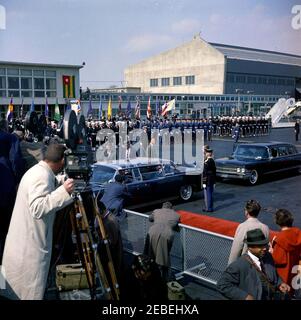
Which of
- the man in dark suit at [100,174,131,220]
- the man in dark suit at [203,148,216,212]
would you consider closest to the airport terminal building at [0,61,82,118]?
the man in dark suit at [203,148,216,212]

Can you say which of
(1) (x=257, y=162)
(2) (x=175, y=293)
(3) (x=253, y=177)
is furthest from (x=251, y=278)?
(1) (x=257, y=162)

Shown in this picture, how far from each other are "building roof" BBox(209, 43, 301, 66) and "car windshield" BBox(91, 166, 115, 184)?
55739 mm

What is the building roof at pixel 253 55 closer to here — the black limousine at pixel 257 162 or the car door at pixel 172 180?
the black limousine at pixel 257 162

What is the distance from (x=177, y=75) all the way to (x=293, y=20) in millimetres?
56293

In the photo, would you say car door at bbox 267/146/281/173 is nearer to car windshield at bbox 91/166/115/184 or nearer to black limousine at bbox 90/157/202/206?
black limousine at bbox 90/157/202/206

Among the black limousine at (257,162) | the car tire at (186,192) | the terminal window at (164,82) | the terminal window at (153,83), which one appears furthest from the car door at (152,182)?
the terminal window at (153,83)

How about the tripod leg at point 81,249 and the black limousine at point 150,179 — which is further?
the black limousine at point 150,179

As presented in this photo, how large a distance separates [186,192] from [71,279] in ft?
22.6

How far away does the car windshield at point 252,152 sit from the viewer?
1334 centimetres

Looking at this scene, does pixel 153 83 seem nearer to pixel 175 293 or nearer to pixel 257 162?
pixel 257 162

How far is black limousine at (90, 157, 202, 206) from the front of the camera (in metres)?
8.96

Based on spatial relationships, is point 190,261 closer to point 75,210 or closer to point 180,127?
point 75,210

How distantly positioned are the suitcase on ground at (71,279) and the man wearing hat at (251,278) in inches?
62.4

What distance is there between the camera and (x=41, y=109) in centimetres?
3322
